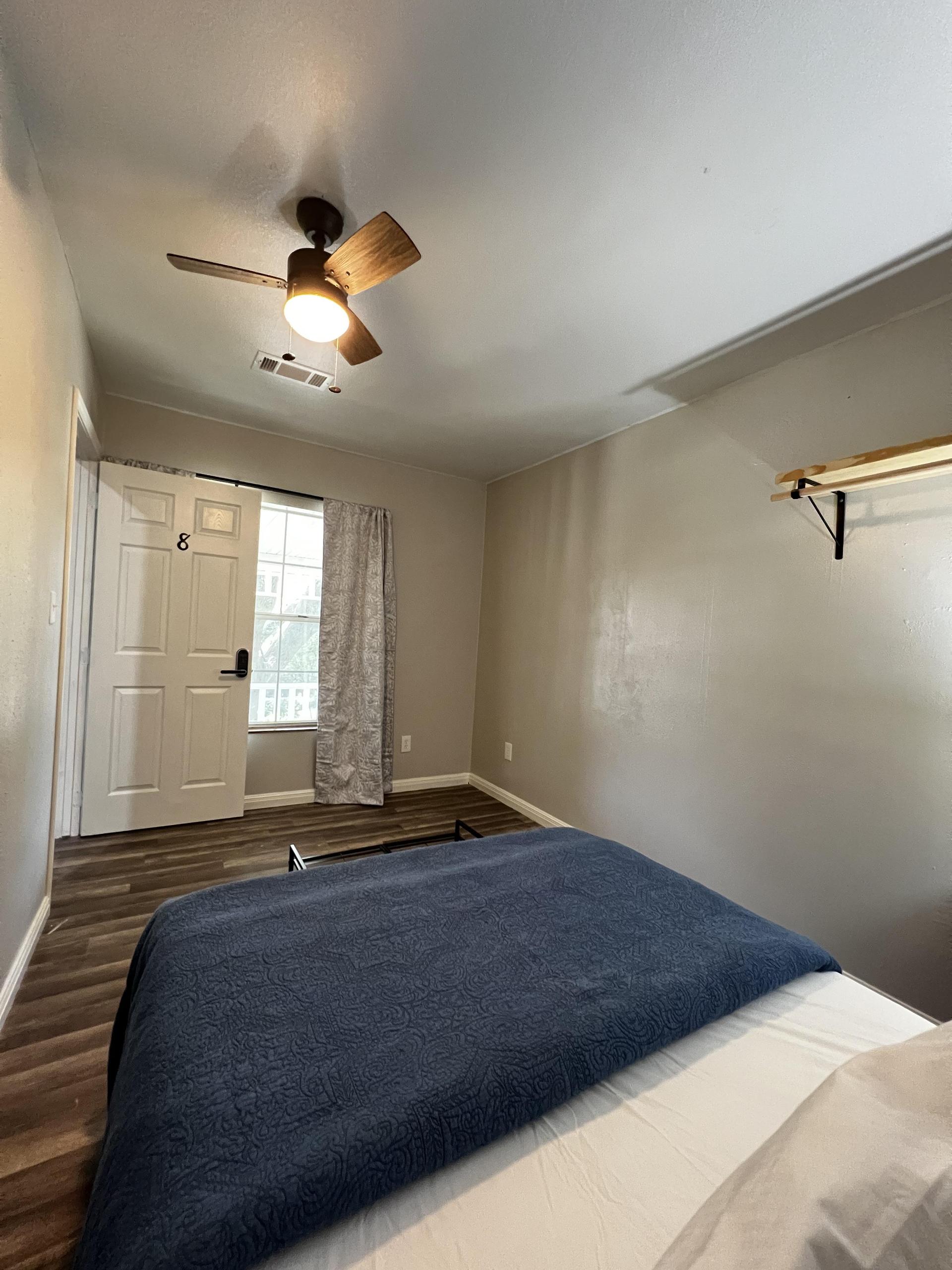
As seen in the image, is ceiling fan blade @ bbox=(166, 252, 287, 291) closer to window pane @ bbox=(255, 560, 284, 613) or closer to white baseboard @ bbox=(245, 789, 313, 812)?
window pane @ bbox=(255, 560, 284, 613)

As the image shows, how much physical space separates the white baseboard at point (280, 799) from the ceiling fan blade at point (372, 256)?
3109 mm

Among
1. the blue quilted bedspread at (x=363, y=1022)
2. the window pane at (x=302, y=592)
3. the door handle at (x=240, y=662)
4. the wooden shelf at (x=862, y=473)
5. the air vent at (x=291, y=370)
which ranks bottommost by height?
the blue quilted bedspread at (x=363, y=1022)

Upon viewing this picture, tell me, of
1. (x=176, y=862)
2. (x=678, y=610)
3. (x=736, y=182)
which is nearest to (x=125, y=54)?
(x=736, y=182)

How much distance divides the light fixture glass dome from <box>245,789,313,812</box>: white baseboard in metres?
2.94

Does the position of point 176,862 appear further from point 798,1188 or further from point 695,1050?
point 798,1188

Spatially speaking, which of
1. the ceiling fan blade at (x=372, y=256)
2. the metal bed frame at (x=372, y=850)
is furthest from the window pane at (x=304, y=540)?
the ceiling fan blade at (x=372, y=256)

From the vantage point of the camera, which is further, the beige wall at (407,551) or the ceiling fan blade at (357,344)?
the beige wall at (407,551)

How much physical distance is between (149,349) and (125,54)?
1.54m

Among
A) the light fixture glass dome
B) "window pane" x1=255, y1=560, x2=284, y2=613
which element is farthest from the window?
the light fixture glass dome

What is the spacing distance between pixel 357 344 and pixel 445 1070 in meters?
2.10

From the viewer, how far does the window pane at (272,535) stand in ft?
12.1

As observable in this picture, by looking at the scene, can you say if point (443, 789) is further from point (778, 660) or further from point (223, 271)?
point (223, 271)

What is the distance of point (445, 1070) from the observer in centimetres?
82

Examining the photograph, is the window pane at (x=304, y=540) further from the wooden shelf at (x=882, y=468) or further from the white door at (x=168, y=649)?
the wooden shelf at (x=882, y=468)
